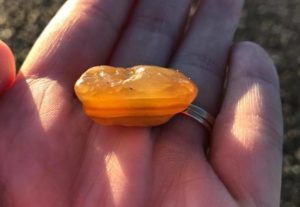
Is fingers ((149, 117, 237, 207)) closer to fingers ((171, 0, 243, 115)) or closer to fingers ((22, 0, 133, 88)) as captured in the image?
fingers ((171, 0, 243, 115))

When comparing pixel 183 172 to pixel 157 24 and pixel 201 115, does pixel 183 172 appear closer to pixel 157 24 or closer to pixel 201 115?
pixel 201 115

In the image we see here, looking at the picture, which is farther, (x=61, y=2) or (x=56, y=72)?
(x=61, y=2)

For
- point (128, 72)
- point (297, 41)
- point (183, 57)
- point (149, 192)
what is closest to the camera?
point (149, 192)

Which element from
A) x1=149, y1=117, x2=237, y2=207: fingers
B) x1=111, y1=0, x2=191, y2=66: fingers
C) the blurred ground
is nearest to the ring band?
x1=149, y1=117, x2=237, y2=207: fingers

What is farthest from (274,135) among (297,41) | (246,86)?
(297,41)

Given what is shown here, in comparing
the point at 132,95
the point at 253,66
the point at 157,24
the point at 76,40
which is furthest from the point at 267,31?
the point at 132,95

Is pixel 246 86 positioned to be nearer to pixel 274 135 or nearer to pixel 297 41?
pixel 274 135
